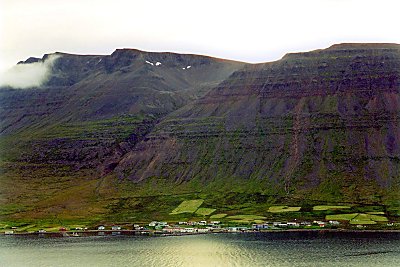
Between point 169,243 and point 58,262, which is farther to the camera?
point 169,243

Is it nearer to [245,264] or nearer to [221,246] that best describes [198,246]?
[221,246]

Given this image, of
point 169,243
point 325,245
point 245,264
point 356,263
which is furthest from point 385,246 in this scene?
point 169,243

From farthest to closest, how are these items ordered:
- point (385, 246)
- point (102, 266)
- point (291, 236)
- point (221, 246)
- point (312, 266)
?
1. point (291, 236)
2. point (221, 246)
3. point (385, 246)
4. point (102, 266)
5. point (312, 266)

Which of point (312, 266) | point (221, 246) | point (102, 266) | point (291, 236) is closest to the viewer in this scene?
point (312, 266)

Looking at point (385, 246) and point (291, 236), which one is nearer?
point (385, 246)

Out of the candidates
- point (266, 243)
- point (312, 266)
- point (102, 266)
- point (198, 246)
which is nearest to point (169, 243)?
point (198, 246)

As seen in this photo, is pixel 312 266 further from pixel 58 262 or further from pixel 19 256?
pixel 19 256
